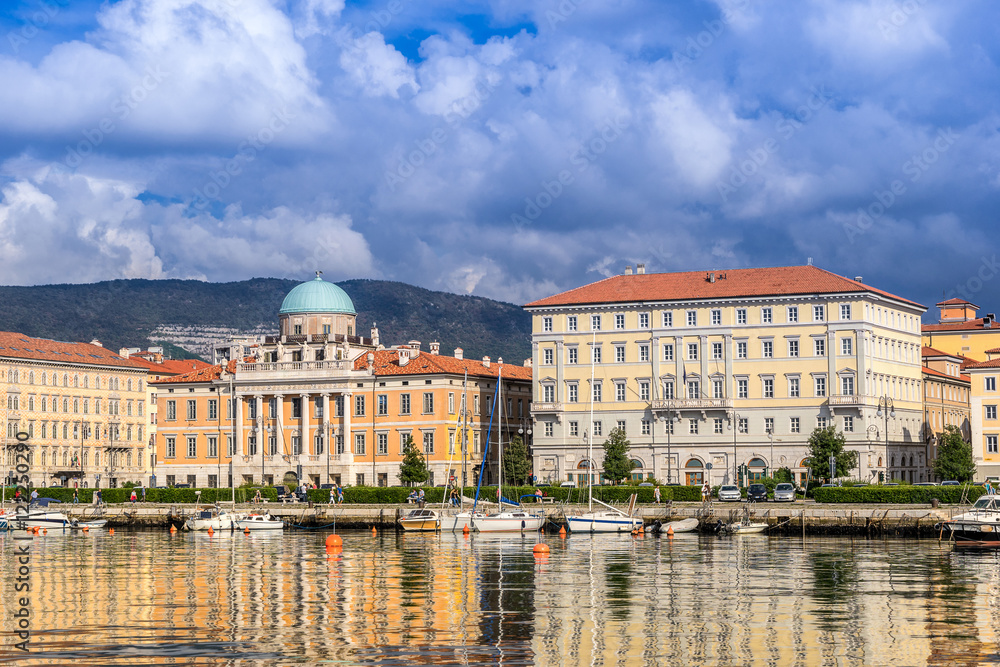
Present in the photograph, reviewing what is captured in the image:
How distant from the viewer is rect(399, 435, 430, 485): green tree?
391 ft

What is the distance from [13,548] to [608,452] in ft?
172

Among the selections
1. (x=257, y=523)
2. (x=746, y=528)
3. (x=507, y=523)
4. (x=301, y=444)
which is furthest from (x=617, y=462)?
(x=257, y=523)

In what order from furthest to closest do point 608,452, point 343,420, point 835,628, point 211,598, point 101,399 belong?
point 101,399 < point 343,420 < point 608,452 < point 211,598 < point 835,628

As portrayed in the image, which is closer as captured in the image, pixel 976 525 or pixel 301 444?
pixel 976 525

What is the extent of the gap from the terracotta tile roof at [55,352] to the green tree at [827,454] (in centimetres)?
8006

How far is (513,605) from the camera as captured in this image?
158 ft

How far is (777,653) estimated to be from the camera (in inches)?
1446

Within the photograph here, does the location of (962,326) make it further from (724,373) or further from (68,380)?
(68,380)

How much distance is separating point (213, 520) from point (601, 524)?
1011 inches

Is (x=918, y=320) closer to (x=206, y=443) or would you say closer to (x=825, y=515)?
(x=825, y=515)

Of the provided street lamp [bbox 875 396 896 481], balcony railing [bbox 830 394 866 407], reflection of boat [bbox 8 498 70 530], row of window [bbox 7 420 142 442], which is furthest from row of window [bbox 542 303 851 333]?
row of window [bbox 7 420 142 442]

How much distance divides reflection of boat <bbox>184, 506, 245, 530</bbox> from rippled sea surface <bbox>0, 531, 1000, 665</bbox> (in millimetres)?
18720

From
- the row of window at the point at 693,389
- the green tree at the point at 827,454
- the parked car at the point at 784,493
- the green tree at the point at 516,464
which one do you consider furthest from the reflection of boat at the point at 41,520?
the green tree at the point at 827,454

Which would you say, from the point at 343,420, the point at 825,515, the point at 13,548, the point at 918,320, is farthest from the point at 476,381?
the point at 13,548
